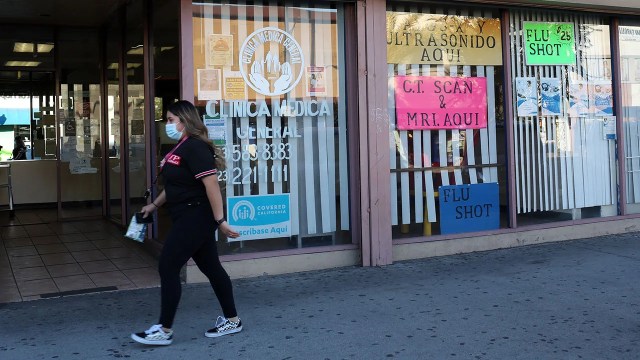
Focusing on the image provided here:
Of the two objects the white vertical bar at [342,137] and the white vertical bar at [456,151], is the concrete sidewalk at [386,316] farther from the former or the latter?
the white vertical bar at [456,151]

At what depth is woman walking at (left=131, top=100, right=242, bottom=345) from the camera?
4734 mm

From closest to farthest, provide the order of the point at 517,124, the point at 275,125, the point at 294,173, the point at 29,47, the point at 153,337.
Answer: the point at 153,337
the point at 275,125
the point at 294,173
the point at 517,124
the point at 29,47

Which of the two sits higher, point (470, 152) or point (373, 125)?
point (373, 125)

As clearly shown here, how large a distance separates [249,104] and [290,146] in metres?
0.64

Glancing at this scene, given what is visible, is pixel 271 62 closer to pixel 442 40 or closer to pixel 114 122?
pixel 442 40

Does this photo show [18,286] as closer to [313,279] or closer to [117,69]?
[313,279]

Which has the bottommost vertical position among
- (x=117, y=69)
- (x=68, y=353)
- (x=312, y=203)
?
(x=68, y=353)

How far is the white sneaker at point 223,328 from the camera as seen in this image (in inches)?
196

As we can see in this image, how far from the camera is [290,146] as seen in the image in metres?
7.21

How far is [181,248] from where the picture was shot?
15.6 ft

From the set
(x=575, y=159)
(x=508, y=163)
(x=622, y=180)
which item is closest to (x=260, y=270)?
(x=508, y=163)

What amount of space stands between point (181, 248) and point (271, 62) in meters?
2.93

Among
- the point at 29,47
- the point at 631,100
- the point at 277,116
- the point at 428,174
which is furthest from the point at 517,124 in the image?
the point at 29,47

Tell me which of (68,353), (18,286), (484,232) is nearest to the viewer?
(68,353)
